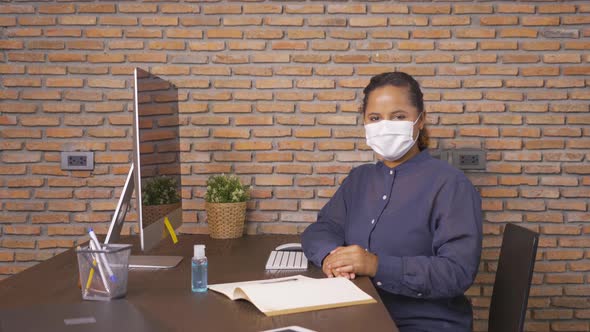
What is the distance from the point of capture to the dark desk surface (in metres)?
1.33

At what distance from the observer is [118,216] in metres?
1.87

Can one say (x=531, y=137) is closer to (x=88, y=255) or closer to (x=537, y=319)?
(x=537, y=319)

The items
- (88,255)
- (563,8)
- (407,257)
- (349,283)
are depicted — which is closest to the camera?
(88,255)

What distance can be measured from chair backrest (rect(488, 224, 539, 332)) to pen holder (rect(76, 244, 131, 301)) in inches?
46.5

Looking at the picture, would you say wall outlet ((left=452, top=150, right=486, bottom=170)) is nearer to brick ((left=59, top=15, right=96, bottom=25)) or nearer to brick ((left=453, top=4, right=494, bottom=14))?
brick ((left=453, top=4, right=494, bottom=14))

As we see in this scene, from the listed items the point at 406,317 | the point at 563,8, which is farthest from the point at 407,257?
the point at 563,8

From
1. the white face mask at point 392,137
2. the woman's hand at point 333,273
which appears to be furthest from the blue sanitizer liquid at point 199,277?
the white face mask at point 392,137

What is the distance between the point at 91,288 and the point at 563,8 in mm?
2476

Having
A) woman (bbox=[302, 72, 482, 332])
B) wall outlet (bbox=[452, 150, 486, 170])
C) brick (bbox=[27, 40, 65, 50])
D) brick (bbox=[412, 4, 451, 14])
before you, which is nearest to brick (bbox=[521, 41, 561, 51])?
brick (bbox=[412, 4, 451, 14])

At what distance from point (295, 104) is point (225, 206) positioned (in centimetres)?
65

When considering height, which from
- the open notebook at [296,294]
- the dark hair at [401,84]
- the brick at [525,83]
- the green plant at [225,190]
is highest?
the brick at [525,83]

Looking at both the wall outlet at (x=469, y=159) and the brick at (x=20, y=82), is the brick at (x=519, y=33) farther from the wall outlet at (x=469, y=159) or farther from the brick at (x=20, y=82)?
the brick at (x=20, y=82)

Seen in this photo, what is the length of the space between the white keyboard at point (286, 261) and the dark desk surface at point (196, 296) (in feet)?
0.11

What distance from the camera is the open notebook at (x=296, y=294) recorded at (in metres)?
1.41
